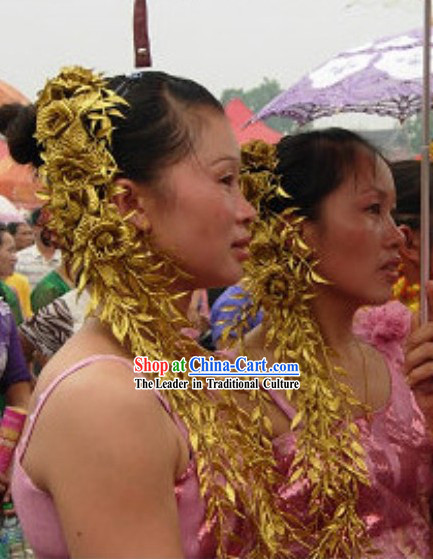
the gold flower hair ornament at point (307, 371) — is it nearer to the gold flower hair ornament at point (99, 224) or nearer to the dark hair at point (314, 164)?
the dark hair at point (314, 164)

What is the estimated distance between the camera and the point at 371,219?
2.45 meters

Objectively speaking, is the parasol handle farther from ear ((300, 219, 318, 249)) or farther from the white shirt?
the white shirt

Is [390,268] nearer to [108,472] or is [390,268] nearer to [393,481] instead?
[393,481]

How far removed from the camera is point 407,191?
338 centimetres

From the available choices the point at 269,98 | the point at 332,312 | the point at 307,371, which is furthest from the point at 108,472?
the point at 269,98

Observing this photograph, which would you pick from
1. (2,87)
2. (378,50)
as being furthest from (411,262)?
(2,87)

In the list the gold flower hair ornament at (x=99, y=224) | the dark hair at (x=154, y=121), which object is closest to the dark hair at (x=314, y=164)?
the dark hair at (x=154, y=121)

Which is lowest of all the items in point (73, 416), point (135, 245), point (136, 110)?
point (73, 416)

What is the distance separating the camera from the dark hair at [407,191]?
332cm

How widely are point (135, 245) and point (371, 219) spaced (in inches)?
34.8

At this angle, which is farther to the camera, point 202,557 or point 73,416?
point 202,557

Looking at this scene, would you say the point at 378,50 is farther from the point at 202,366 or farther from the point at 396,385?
the point at 202,366

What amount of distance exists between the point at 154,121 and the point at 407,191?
1764mm

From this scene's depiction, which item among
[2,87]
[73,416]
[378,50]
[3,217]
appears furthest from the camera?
[3,217]
